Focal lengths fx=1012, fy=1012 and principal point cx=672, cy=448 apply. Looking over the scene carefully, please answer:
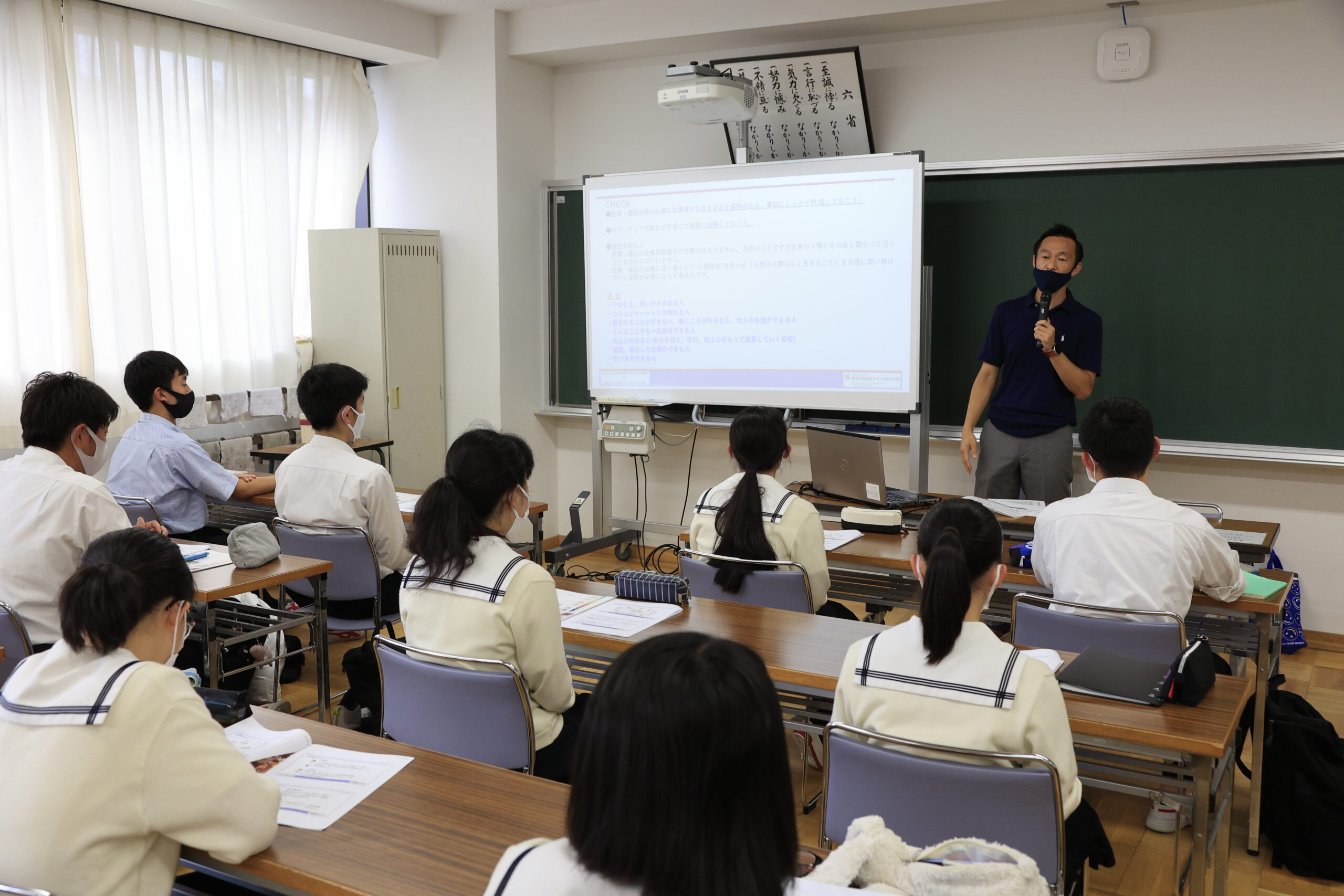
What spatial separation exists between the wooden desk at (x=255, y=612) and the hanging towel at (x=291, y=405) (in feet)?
7.29

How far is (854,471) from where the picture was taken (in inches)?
151

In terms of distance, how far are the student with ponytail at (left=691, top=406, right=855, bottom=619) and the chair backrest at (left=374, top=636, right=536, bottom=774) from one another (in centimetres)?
105

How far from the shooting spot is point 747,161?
17.8ft

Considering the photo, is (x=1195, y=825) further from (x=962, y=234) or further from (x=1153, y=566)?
(x=962, y=234)

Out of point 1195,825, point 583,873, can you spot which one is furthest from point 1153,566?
point 583,873

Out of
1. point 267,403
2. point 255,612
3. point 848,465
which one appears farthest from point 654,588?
point 267,403

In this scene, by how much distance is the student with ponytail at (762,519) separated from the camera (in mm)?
2922

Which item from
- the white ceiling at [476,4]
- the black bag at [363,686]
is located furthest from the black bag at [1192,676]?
the white ceiling at [476,4]

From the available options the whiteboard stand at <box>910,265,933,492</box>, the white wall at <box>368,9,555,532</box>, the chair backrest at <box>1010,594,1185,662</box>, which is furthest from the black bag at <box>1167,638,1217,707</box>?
the white wall at <box>368,9,555,532</box>

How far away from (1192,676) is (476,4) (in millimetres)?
5020

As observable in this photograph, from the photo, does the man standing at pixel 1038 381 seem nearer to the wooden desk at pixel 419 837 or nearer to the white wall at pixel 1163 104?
the white wall at pixel 1163 104

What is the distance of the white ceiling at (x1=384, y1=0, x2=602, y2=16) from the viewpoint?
543 cm

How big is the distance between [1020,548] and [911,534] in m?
0.52

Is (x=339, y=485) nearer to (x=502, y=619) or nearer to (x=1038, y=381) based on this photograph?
(x=502, y=619)
